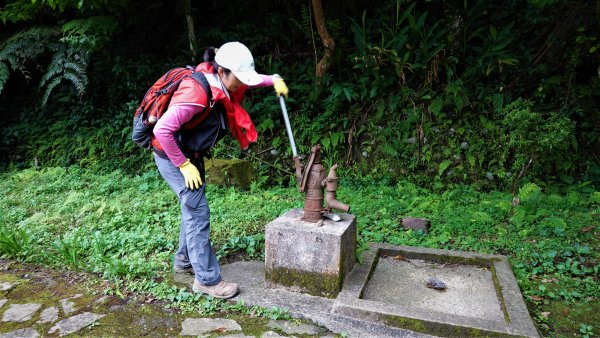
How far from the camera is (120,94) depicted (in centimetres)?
840

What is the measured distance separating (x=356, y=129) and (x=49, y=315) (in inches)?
207

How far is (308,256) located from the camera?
2.92 meters

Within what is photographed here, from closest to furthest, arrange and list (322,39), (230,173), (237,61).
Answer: (237,61)
(230,173)
(322,39)

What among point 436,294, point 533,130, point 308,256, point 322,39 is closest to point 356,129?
point 322,39

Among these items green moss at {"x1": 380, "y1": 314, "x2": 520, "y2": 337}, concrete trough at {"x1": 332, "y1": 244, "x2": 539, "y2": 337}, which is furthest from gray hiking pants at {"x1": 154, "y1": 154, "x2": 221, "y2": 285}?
green moss at {"x1": 380, "y1": 314, "x2": 520, "y2": 337}

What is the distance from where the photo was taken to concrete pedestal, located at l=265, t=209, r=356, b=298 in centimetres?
287

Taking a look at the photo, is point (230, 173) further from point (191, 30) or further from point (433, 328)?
point (433, 328)

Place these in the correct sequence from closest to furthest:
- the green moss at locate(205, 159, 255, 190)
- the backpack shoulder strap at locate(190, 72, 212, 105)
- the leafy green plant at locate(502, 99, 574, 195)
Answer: the backpack shoulder strap at locate(190, 72, 212, 105) → the leafy green plant at locate(502, 99, 574, 195) → the green moss at locate(205, 159, 255, 190)

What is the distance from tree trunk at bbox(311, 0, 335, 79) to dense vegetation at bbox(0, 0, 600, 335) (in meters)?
0.04

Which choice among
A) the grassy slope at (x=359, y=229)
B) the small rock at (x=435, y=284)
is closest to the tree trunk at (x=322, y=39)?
the grassy slope at (x=359, y=229)

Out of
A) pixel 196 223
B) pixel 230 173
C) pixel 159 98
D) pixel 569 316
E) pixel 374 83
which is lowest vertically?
pixel 569 316

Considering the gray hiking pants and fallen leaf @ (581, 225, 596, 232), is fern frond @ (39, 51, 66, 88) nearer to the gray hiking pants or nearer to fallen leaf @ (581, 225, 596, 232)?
the gray hiking pants

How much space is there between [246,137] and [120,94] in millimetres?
6401

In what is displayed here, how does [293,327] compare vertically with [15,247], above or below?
below
